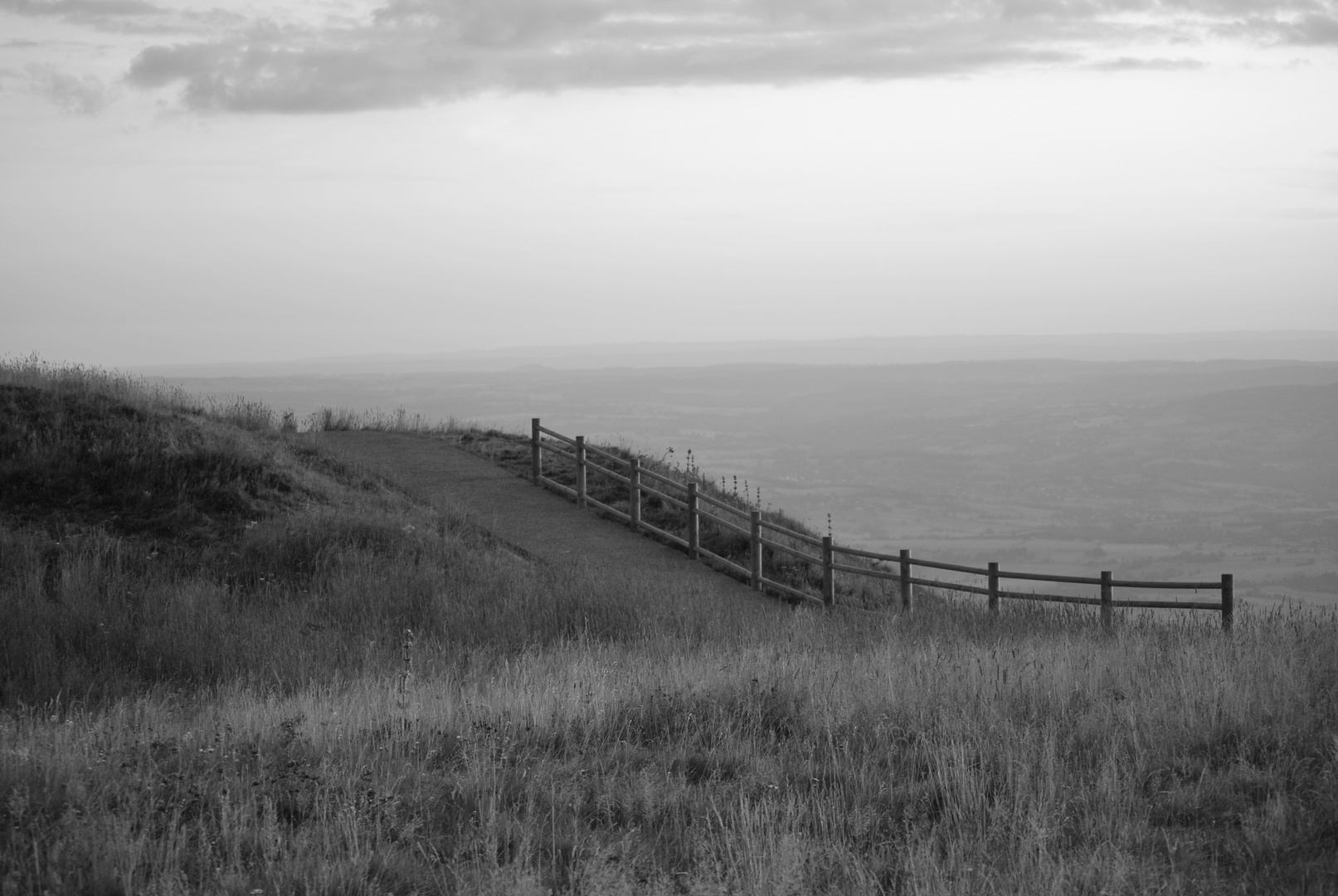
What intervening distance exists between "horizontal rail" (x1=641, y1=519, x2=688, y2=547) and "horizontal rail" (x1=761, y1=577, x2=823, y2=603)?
179 cm

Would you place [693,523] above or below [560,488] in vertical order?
below

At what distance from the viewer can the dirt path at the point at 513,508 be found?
695 inches

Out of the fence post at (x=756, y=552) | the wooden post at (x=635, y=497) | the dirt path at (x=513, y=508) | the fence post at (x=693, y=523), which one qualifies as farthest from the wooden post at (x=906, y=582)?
the wooden post at (x=635, y=497)

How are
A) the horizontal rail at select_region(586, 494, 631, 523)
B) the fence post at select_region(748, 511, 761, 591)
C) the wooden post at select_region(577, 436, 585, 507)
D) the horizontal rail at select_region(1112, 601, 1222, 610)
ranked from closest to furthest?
the horizontal rail at select_region(1112, 601, 1222, 610), the fence post at select_region(748, 511, 761, 591), the horizontal rail at select_region(586, 494, 631, 523), the wooden post at select_region(577, 436, 585, 507)

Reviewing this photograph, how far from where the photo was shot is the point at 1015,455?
161 meters

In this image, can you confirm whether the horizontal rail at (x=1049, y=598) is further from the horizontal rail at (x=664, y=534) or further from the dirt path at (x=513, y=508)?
the horizontal rail at (x=664, y=534)

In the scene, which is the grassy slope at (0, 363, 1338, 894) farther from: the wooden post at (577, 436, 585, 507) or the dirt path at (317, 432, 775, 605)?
the wooden post at (577, 436, 585, 507)

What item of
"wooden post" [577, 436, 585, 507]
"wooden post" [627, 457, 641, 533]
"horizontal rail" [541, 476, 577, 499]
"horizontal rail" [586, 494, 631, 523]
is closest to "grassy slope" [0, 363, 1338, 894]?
"wooden post" [627, 457, 641, 533]

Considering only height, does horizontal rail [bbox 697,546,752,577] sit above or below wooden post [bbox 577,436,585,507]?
below

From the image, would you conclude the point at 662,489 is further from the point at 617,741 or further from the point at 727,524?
the point at 617,741

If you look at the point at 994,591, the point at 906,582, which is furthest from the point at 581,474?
the point at 994,591

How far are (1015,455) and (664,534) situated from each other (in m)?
149

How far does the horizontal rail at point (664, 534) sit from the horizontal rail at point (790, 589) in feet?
5.88

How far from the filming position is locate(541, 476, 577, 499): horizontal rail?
21156 millimetres
